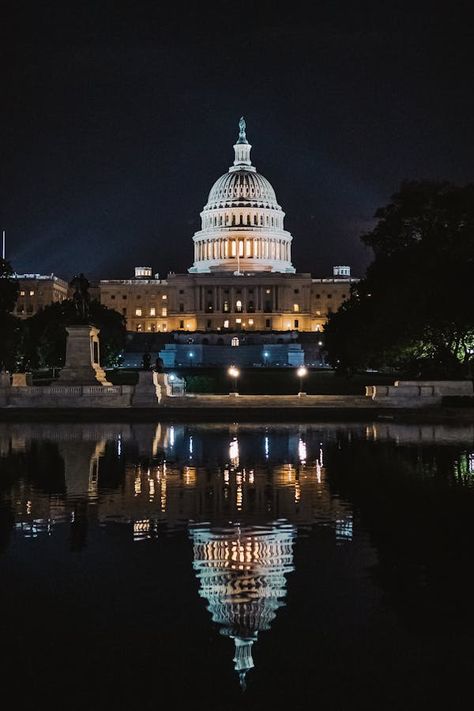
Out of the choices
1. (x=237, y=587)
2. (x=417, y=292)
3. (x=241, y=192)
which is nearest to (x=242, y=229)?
(x=241, y=192)

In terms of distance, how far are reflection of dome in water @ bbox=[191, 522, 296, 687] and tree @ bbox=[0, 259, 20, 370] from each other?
54.9 m

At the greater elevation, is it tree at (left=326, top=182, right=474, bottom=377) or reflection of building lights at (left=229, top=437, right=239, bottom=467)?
tree at (left=326, top=182, right=474, bottom=377)

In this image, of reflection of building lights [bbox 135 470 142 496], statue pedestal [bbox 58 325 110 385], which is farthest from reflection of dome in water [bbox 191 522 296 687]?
statue pedestal [bbox 58 325 110 385]

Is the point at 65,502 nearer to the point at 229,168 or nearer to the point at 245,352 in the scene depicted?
the point at 245,352

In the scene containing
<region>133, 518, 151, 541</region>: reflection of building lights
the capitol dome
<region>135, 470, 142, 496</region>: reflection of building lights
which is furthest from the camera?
the capitol dome

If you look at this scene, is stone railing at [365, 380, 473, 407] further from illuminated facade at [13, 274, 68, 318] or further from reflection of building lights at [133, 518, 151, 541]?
illuminated facade at [13, 274, 68, 318]

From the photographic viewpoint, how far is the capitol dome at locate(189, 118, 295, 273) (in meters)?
187

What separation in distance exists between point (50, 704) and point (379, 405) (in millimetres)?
39244

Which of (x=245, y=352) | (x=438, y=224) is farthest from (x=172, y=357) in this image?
(x=438, y=224)

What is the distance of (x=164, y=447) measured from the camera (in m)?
31.6

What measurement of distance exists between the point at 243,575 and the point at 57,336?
252 ft

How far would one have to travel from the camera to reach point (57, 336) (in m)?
89.1

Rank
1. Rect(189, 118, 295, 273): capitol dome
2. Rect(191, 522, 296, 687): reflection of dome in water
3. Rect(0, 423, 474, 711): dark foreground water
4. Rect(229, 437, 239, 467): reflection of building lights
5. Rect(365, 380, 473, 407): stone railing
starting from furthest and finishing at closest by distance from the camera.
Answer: Rect(189, 118, 295, 273): capitol dome → Rect(365, 380, 473, 407): stone railing → Rect(229, 437, 239, 467): reflection of building lights → Rect(191, 522, 296, 687): reflection of dome in water → Rect(0, 423, 474, 711): dark foreground water

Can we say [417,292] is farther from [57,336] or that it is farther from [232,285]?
[232,285]
